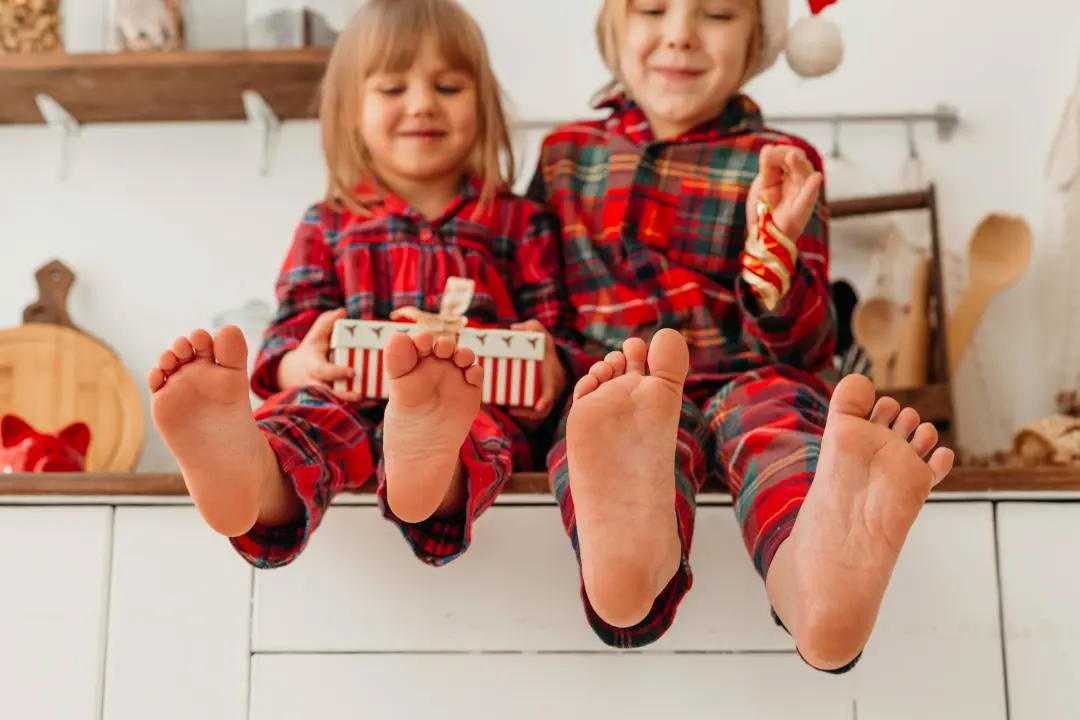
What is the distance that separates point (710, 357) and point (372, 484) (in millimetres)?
376

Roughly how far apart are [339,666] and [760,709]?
368mm

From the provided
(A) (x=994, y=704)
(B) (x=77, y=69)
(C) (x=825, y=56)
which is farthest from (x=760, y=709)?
(B) (x=77, y=69)

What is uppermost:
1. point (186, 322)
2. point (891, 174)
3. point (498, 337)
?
point (891, 174)

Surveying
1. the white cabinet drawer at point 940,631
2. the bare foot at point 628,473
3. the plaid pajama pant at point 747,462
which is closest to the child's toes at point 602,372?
the bare foot at point 628,473

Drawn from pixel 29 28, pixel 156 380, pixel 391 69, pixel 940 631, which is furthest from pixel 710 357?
pixel 29 28

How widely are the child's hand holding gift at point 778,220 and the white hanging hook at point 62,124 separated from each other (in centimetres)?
103

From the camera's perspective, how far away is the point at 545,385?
1094 millimetres

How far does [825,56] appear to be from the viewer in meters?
1.35

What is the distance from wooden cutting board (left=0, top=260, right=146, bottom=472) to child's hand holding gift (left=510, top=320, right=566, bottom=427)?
1.93 feet

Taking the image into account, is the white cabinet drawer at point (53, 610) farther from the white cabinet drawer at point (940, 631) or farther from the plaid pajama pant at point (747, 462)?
the white cabinet drawer at point (940, 631)

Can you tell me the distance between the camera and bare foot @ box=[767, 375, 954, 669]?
737 mm

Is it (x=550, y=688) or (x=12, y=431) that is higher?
(x=12, y=431)

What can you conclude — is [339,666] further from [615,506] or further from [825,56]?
[825,56]

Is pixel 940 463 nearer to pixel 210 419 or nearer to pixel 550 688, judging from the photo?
pixel 550 688
